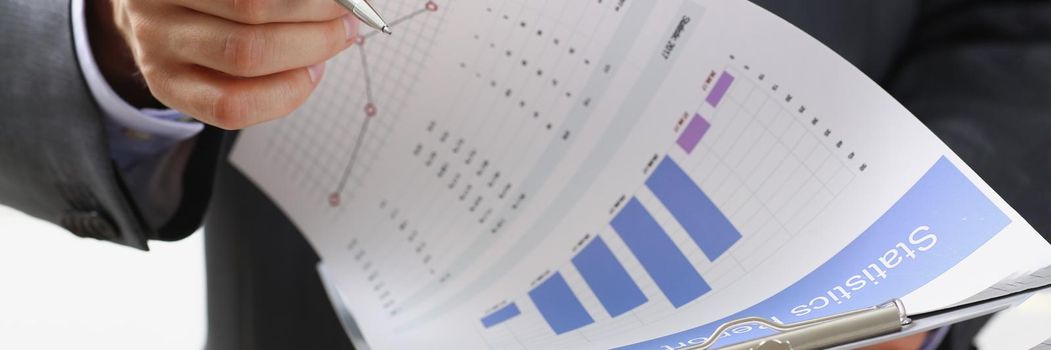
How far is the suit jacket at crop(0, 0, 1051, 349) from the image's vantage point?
39cm

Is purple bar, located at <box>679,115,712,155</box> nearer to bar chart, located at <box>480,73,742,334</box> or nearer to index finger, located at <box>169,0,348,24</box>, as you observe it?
bar chart, located at <box>480,73,742,334</box>

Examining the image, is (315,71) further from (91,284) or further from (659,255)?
(91,284)

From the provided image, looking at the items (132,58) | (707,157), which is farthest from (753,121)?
(132,58)

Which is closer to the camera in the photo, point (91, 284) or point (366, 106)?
point (366, 106)

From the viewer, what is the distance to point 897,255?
264mm

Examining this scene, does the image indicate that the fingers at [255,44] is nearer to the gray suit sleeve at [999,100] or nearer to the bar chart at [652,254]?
the bar chart at [652,254]

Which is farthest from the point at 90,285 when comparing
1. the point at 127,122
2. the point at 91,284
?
the point at 127,122

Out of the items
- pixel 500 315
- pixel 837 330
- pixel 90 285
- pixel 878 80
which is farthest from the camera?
pixel 90 285

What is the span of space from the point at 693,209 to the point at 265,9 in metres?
0.15

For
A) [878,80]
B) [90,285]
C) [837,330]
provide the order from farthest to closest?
[90,285] < [878,80] < [837,330]

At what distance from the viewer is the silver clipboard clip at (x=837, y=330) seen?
239 mm

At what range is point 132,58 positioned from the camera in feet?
1.32

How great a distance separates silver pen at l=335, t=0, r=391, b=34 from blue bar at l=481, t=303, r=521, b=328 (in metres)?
0.12

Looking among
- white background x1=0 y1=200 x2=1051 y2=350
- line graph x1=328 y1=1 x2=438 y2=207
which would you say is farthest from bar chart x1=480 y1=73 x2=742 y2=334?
white background x1=0 y1=200 x2=1051 y2=350
